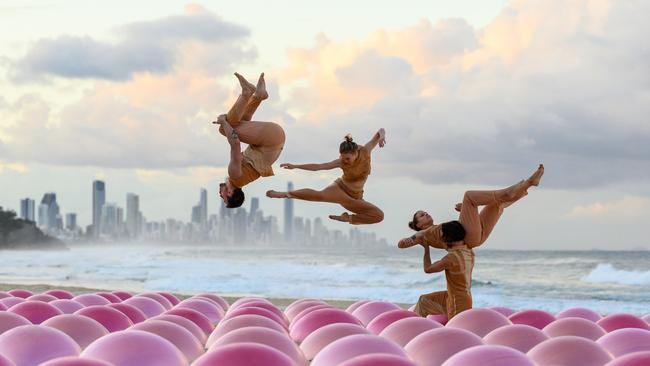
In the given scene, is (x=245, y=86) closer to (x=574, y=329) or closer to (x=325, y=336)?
(x=325, y=336)

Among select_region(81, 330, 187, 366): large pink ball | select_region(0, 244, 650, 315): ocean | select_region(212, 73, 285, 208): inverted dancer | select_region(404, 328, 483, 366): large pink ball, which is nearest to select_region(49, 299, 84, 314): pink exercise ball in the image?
select_region(212, 73, 285, 208): inverted dancer

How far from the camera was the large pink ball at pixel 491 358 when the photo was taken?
8.42 meters

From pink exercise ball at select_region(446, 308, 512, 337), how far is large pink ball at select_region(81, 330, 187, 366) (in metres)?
4.34

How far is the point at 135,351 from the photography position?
374 inches

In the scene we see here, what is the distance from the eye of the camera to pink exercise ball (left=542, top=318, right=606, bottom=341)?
40.3 feet

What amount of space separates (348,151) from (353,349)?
402cm

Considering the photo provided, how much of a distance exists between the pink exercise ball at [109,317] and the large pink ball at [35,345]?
6.66 feet

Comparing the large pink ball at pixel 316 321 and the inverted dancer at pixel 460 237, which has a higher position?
the inverted dancer at pixel 460 237

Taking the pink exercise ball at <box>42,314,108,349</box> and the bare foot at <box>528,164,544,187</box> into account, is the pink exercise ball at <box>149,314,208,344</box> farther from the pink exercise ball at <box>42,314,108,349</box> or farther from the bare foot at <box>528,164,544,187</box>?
the bare foot at <box>528,164,544,187</box>

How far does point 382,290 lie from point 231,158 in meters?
33.3

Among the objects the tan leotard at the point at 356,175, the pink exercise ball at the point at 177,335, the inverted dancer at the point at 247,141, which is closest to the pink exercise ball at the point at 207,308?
the inverted dancer at the point at 247,141

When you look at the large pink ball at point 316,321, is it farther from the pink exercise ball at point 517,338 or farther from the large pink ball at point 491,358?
the large pink ball at point 491,358

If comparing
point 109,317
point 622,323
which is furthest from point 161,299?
point 622,323

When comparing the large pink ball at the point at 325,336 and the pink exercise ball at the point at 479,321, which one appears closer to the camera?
the large pink ball at the point at 325,336
